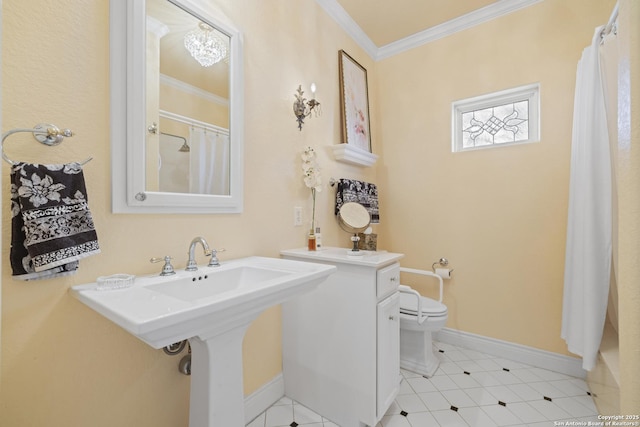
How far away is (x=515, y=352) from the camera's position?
200cm

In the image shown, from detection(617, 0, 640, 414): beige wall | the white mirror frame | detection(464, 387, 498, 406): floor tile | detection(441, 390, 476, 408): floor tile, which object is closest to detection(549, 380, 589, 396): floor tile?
detection(464, 387, 498, 406): floor tile

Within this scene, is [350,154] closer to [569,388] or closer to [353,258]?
[353,258]

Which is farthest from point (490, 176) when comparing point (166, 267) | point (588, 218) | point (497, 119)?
point (166, 267)

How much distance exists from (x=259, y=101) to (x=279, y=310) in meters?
1.27

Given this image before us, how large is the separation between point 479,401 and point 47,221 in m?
2.22

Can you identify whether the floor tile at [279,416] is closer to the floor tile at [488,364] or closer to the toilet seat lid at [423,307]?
the toilet seat lid at [423,307]

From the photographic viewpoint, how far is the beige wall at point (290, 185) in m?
0.82

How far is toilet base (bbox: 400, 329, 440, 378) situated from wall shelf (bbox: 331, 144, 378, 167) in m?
1.38

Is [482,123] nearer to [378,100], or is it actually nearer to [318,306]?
[378,100]

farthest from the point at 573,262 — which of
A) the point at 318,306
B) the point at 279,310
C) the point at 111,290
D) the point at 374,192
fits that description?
the point at 111,290

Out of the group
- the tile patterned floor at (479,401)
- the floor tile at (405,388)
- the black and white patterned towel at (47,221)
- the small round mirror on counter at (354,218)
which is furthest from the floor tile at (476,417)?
the black and white patterned towel at (47,221)

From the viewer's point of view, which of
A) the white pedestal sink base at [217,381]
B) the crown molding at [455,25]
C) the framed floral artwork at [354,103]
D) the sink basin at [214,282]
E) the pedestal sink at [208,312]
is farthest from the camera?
the framed floral artwork at [354,103]

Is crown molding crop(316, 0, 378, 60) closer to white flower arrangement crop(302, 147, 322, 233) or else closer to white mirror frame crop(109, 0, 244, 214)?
white flower arrangement crop(302, 147, 322, 233)

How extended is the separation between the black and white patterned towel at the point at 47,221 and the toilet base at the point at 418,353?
193 centimetres
